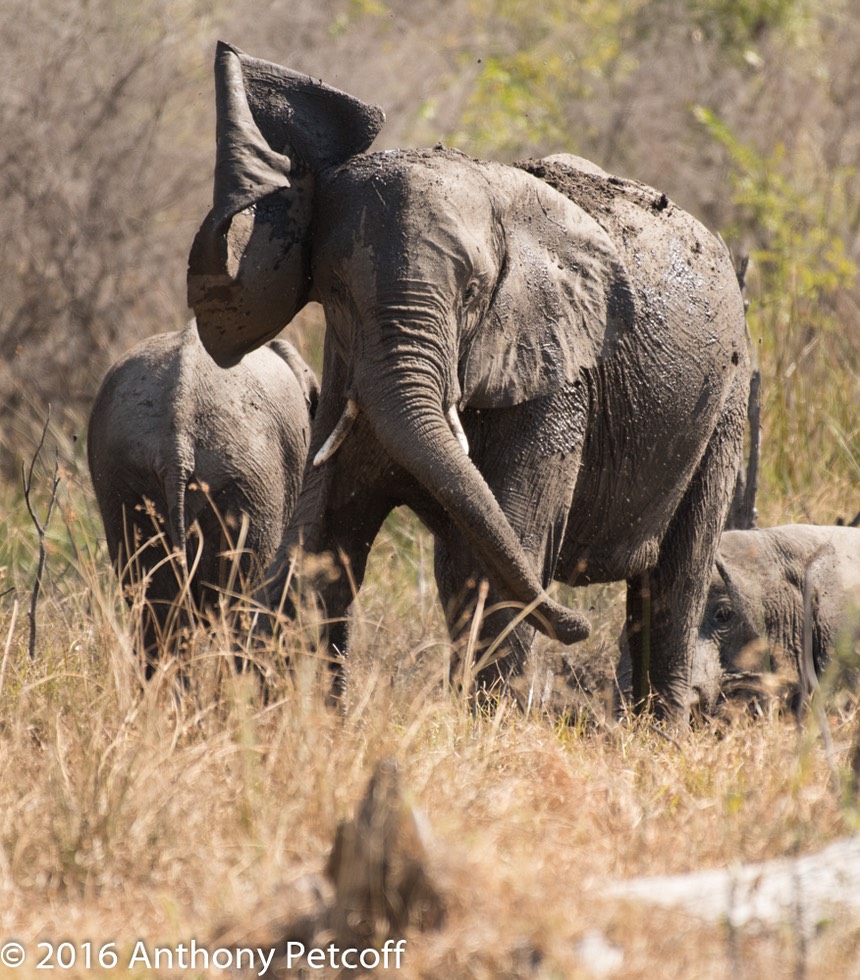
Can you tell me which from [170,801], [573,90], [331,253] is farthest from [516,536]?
[573,90]

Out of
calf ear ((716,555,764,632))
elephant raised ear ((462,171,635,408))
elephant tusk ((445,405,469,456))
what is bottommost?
calf ear ((716,555,764,632))

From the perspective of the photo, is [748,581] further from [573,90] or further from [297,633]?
[573,90]

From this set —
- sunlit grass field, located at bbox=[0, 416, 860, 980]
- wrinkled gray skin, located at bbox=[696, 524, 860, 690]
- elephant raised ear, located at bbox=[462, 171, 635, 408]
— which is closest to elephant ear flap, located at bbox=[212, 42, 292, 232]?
elephant raised ear, located at bbox=[462, 171, 635, 408]

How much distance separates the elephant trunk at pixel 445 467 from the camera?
4.39m

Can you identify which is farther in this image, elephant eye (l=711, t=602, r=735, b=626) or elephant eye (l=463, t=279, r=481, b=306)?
elephant eye (l=711, t=602, r=735, b=626)

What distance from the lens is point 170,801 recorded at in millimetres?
3826

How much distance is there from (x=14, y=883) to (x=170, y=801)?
1.24 ft

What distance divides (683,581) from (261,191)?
241 cm

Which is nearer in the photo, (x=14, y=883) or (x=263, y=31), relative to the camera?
(x=14, y=883)

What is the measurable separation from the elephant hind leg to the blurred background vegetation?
2876 mm

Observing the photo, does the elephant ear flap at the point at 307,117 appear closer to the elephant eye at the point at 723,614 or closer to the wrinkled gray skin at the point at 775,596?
the wrinkled gray skin at the point at 775,596

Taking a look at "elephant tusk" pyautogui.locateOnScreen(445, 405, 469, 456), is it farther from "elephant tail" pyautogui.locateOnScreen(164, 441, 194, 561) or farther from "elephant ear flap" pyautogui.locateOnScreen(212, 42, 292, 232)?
"elephant tail" pyautogui.locateOnScreen(164, 441, 194, 561)

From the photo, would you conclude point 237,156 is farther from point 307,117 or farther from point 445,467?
point 445,467

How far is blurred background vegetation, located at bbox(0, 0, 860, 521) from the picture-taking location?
10.8m
